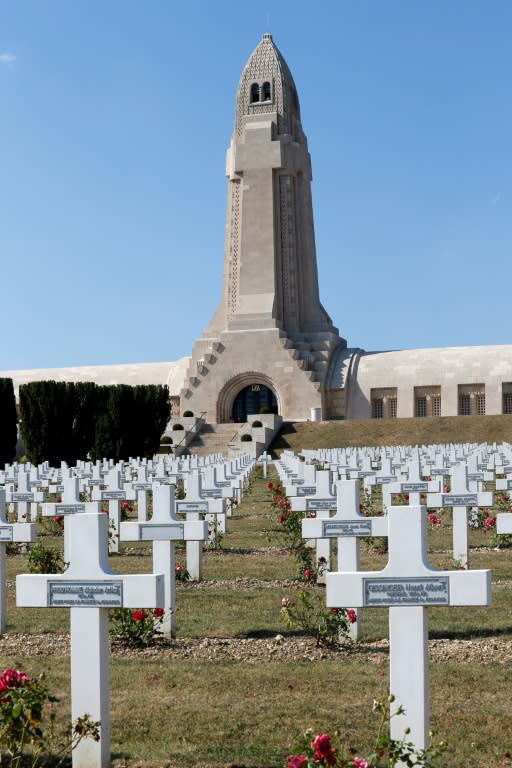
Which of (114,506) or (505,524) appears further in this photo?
(114,506)

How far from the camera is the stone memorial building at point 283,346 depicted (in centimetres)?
5297

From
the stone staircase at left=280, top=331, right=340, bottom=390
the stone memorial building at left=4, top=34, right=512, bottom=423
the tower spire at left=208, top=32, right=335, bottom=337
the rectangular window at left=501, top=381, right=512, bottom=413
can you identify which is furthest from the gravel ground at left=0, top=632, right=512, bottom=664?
the rectangular window at left=501, top=381, right=512, bottom=413

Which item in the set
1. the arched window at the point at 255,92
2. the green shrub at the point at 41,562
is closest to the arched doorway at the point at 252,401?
the arched window at the point at 255,92

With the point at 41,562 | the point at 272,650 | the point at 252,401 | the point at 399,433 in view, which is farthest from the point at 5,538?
the point at 252,401

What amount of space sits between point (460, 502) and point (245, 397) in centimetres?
4433

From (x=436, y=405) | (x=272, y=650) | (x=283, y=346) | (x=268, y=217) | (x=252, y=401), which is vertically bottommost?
(x=272, y=650)

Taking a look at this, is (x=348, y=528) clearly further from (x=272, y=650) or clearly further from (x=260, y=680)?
(x=260, y=680)

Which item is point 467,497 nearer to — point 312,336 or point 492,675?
point 492,675

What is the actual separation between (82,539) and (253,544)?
28.9ft

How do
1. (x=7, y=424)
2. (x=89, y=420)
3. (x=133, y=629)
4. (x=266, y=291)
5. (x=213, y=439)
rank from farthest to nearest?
1. (x=266, y=291)
2. (x=213, y=439)
3. (x=89, y=420)
4. (x=7, y=424)
5. (x=133, y=629)

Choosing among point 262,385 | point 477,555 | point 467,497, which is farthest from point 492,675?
point 262,385

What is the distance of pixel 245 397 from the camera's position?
178ft

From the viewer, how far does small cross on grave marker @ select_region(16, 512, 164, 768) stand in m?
4.62

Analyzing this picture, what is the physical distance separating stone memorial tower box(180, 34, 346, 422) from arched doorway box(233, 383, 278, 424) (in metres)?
0.05
